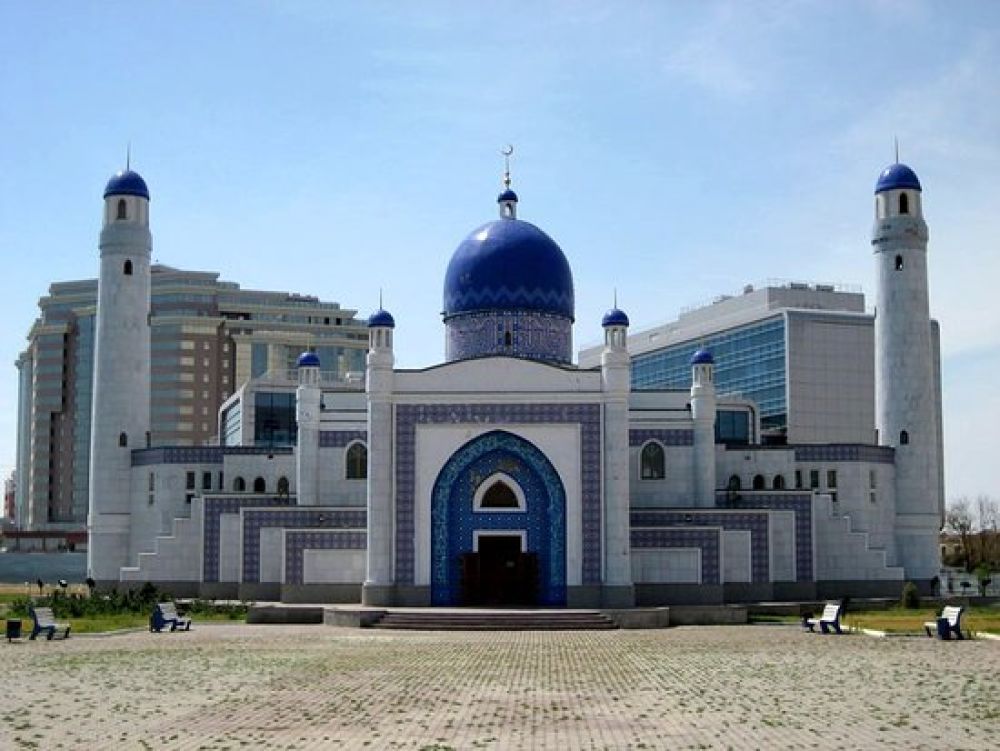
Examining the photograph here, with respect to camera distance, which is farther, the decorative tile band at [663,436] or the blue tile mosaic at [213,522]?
the decorative tile band at [663,436]

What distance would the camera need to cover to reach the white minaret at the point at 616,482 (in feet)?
149

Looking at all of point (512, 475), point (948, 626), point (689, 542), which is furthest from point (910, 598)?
point (948, 626)

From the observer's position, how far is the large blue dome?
5325 centimetres

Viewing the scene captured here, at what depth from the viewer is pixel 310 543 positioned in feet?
162

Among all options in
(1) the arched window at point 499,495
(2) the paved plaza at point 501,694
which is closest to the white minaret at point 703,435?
(1) the arched window at point 499,495

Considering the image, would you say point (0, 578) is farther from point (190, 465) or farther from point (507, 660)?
point (507, 660)

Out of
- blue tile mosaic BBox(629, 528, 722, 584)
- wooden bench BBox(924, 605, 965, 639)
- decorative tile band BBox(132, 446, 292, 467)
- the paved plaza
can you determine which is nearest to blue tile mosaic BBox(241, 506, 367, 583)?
decorative tile band BBox(132, 446, 292, 467)

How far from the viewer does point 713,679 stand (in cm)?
2452

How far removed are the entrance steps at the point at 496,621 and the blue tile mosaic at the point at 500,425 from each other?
14.0 feet

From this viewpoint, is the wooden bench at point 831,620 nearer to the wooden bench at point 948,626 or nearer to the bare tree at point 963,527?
the wooden bench at point 948,626

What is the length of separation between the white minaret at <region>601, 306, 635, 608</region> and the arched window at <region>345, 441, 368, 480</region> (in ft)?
37.7

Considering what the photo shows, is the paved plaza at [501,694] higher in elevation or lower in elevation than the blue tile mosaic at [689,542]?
lower

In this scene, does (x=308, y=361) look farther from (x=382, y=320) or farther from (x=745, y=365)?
(x=745, y=365)

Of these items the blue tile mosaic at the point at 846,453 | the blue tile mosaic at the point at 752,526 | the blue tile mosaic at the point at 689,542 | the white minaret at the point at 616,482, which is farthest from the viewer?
the blue tile mosaic at the point at 846,453
